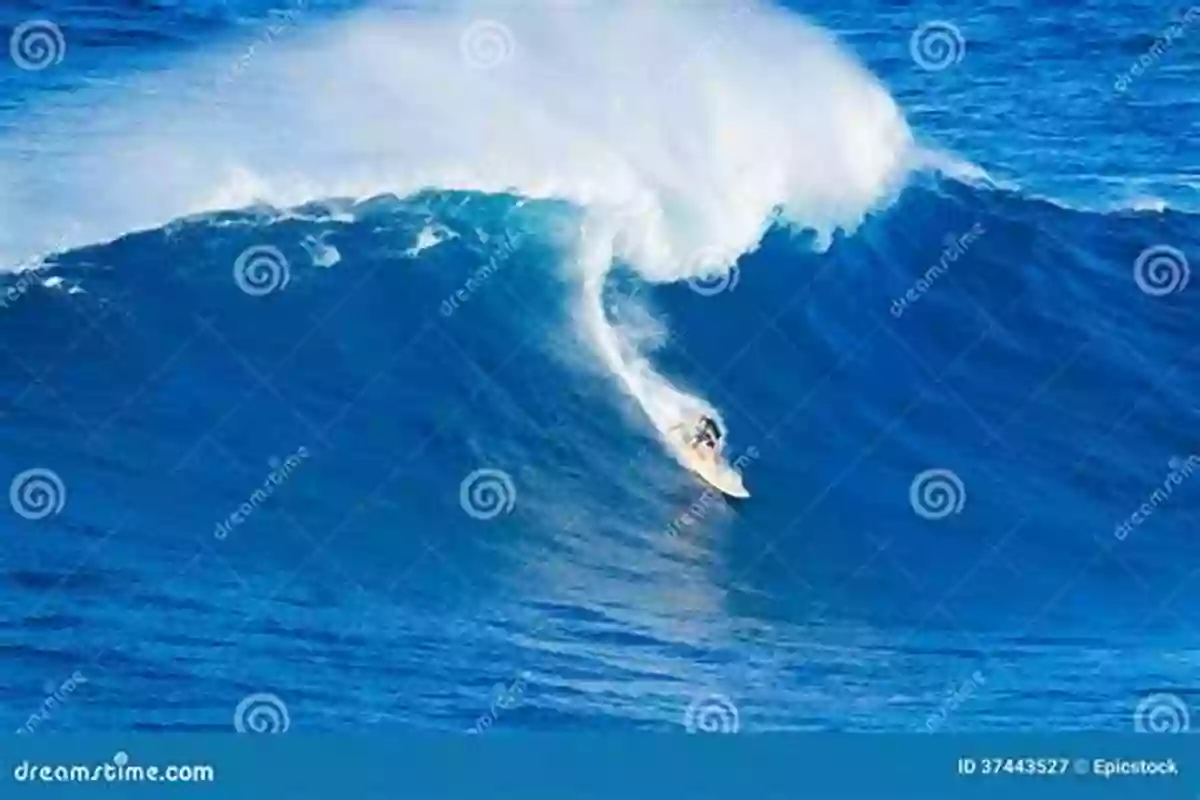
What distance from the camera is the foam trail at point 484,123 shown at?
8070 mm

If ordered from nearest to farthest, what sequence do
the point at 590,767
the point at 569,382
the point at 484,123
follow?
1. the point at 590,767
2. the point at 484,123
3. the point at 569,382

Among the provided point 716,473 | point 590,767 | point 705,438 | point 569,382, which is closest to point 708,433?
point 705,438

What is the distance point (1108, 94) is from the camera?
8.16 m

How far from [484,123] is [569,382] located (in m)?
0.86

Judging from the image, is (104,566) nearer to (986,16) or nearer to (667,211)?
(667,211)

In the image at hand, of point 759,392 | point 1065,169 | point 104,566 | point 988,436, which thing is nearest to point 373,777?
point 104,566

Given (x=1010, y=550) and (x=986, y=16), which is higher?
(x=986, y=16)

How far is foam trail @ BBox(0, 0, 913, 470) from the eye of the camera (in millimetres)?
8070

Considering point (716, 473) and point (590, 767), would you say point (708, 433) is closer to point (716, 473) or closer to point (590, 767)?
point (716, 473)

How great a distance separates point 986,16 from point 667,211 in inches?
46.3

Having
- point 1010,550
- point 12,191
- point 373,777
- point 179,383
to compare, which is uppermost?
point 12,191

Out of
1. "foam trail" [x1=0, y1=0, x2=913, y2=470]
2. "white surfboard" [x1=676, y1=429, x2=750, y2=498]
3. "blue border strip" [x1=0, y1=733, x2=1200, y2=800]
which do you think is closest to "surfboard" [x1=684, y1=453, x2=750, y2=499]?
"white surfboard" [x1=676, y1=429, x2=750, y2=498]

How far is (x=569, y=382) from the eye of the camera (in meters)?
8.25

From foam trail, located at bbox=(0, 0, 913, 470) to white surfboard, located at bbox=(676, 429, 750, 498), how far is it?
112mm
